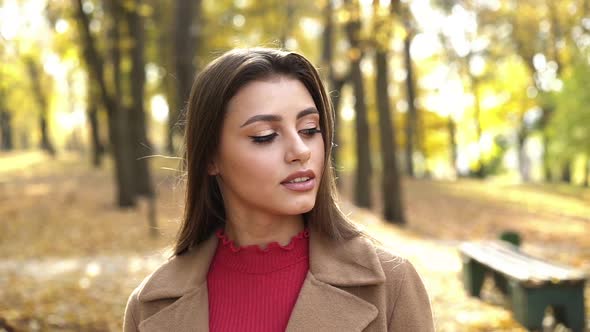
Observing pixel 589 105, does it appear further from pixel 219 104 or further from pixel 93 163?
pixel 219 104

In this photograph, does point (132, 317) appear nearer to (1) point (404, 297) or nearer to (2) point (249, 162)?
(2) point (249, 162)

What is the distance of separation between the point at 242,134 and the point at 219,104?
14 cm

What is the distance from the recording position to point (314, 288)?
2.13 metres

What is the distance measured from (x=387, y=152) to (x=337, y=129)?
1590mm

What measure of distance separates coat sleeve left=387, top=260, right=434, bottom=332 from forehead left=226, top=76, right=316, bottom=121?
660mm

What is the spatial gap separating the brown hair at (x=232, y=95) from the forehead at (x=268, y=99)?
0.09 ft

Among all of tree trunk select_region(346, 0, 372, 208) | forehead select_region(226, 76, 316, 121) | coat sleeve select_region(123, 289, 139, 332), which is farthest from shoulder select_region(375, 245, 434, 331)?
tree trunk select_region(346, 0, 372, 208)

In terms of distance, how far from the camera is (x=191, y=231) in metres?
2.50

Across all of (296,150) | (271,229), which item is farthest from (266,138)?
(271,229)

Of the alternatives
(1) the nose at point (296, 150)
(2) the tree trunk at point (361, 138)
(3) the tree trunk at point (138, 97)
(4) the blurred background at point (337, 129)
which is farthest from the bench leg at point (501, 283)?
(3) the tree trunk at point (138, 97)

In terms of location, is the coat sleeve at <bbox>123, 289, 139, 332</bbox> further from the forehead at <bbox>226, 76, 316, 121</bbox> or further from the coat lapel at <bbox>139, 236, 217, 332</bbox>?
the forehead at <bbox>226, 76, 316, 121</bbox>

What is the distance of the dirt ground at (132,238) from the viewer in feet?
22.5

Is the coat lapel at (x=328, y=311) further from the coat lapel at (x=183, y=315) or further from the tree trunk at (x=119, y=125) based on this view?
the tree trunk at (x=119, y=125)

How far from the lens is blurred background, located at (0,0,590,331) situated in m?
8.70
